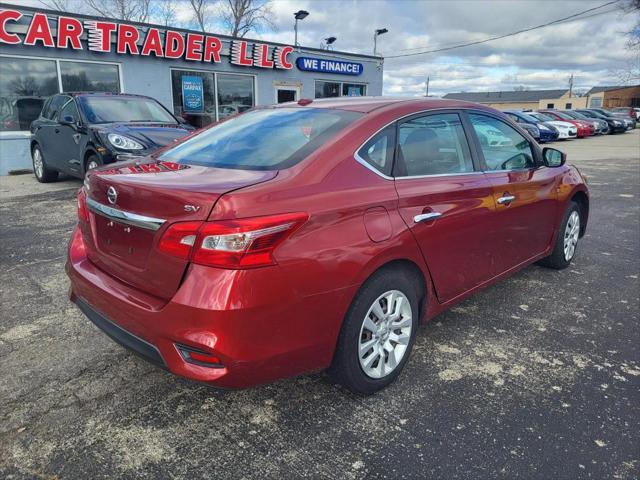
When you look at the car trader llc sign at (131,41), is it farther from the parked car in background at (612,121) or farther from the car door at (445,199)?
the parked car in background at (612,121)

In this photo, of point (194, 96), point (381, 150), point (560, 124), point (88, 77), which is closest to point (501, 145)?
point (381, 150)

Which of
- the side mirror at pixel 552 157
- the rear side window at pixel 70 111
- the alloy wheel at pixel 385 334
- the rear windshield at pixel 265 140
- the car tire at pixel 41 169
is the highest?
the rear side window at pixel 70 111

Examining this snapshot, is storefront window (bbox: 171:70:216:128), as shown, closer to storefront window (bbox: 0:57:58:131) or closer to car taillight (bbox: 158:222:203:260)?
storefront window (bbox: 0:57:58:131)

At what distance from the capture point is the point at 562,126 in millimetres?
23625

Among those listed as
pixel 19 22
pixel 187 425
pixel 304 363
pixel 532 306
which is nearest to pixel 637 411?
pixel 532 306

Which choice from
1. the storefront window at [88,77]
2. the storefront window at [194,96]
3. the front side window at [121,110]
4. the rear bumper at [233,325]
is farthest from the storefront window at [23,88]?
the rear bumper at [233,325]

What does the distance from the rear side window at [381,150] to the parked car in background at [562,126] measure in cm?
2312

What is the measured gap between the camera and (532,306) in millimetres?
3963

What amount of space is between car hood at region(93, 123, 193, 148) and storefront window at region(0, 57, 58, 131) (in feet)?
17.7

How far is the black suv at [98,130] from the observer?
730cm

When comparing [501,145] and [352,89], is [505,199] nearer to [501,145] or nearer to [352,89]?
[501,145]

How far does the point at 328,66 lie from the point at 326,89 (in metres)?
0.86

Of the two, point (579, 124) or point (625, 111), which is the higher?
point (625, 111)

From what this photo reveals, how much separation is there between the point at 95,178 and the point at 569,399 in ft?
9.27
